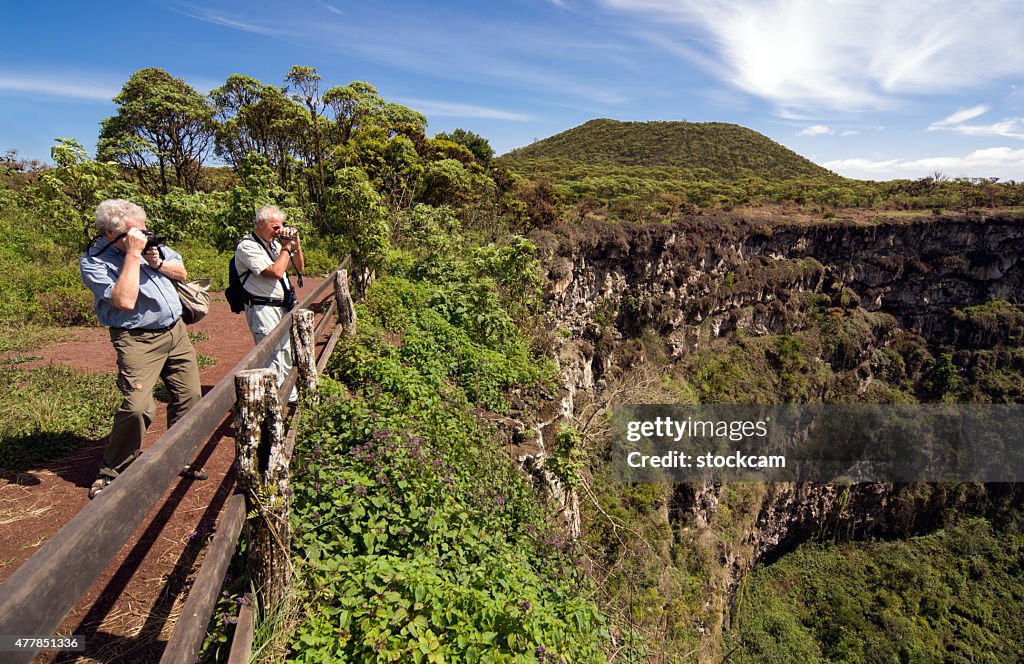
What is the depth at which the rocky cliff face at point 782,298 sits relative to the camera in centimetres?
2203

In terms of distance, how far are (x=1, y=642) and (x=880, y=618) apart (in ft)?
106

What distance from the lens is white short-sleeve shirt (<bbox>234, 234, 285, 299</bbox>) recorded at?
12.8ft

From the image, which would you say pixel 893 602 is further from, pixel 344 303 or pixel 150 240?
pixel 150 240

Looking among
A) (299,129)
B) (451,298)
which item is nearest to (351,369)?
(451,298)

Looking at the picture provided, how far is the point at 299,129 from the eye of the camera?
1778cm

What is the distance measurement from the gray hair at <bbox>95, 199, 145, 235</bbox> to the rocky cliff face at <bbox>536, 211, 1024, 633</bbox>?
31.6ft

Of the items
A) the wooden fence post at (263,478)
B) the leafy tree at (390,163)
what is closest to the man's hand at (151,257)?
the wooden fence post at (263,478)

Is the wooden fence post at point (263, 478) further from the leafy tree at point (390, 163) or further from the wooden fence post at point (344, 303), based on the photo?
the leafy tree at point (390, 163)

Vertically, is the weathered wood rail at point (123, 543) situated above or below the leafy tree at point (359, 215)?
below

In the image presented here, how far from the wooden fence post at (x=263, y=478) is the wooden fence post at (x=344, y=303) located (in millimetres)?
3734

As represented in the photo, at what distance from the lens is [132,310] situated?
3109 millimetres

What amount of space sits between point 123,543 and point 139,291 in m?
2.52

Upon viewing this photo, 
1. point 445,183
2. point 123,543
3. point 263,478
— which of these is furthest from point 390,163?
point 123,543

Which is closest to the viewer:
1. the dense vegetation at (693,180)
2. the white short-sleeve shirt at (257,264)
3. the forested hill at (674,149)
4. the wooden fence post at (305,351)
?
the white short-sleeve shirt at (257,264)
